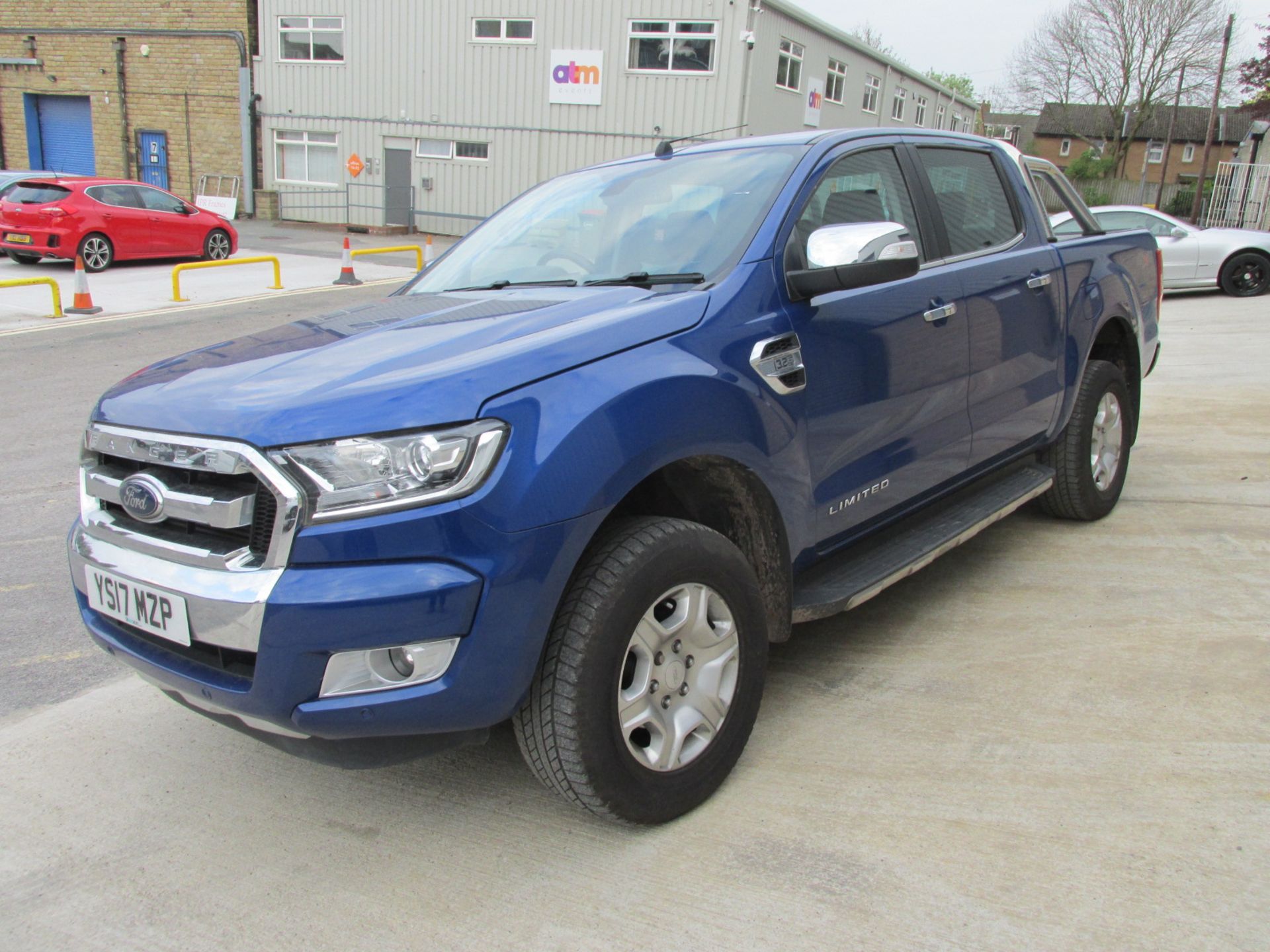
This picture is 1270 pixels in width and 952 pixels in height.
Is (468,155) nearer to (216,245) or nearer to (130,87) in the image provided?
(216,245)

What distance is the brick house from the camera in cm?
7038

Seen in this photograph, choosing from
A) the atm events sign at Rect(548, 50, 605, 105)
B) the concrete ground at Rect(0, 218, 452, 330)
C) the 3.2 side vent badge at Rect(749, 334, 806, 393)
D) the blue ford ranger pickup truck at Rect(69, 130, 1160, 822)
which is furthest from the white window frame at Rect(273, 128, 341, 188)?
the 3.2 side vent badge at Rect(749, 334, 806, 393)

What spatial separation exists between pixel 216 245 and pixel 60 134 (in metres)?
18.7

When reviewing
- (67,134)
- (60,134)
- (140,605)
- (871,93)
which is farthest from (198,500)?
(60,134)

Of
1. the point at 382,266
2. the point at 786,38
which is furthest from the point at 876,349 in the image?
the point at 786,38

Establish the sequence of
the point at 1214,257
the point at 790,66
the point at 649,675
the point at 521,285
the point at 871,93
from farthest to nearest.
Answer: the point at 871,93 → the point at 790,66 → the point at 1214,257 → the point at 521,285 → the point at 649,675

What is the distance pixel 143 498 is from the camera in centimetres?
244

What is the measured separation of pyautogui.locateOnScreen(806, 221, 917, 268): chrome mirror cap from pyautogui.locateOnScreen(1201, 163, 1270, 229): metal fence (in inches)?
1013

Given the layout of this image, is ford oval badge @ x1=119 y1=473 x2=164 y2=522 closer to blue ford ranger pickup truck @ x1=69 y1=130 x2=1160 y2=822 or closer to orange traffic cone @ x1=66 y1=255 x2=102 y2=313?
blue ford ranger pickup truck @ x1=69 y1=130 x2=1160 y2=822

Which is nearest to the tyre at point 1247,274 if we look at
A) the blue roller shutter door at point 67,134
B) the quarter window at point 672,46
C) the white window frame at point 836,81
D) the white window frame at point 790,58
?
the quarter window at point 672,46

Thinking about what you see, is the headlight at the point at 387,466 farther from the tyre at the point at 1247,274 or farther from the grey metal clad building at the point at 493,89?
the grey metal clad building at the point at 493,89

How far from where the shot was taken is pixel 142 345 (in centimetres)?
1059

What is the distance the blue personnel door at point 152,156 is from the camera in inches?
1215

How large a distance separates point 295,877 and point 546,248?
2.15 m
